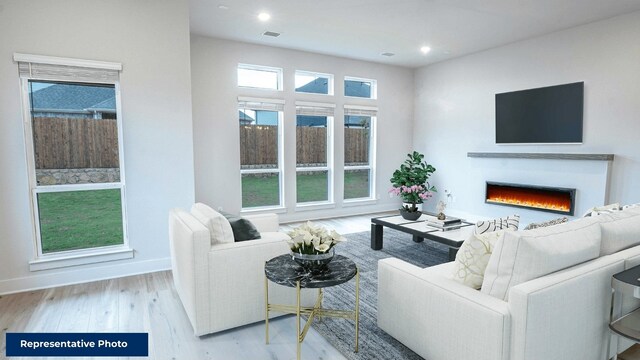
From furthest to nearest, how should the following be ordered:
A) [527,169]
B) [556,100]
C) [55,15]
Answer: [527,169] → [556,100] → [55,15]

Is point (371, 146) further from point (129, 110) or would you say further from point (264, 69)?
point (129, 110)

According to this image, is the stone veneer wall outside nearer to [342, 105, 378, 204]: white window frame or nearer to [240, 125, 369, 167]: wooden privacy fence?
[240, 125, 369, 167]: wooden privacy fence

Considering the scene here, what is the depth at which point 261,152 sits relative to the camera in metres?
5.91

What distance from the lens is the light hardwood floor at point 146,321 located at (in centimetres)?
232

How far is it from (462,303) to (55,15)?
409 cm

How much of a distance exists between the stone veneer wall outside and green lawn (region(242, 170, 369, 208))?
93.3 inches

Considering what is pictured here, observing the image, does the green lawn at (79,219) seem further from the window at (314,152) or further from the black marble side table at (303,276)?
the window at (314,152)

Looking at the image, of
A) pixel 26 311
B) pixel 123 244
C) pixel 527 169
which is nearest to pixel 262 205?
pixel 123 244

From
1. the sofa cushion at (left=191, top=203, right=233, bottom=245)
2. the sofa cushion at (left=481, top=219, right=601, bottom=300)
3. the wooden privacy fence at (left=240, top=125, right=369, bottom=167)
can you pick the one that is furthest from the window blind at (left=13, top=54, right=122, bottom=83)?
the sofa cushion at (left=481, top=219, right=601, bottom=300)

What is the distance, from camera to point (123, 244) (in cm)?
371

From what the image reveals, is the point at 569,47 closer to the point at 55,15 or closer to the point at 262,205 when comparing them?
the point at 262,205

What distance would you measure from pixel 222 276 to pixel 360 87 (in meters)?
5.22

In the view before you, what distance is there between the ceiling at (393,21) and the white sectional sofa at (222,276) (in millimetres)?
2780

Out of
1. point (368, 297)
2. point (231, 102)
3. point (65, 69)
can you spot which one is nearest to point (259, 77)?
point (231, 102)
